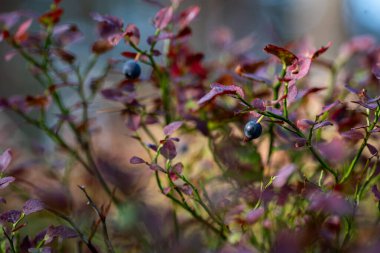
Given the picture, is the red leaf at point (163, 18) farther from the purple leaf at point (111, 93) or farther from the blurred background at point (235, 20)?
the blurred background at point (235, 20)

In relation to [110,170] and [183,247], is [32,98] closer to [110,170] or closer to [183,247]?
[110,170]

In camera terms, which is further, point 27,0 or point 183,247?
point 27,0

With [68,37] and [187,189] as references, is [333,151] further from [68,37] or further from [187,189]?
[68,37]

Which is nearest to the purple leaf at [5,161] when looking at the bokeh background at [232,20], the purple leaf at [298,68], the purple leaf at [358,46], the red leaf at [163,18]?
the red leaf at [163,18]

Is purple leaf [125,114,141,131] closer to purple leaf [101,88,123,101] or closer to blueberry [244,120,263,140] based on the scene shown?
purple leaf [101,88,123,101]

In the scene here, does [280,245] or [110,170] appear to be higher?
[280,245]

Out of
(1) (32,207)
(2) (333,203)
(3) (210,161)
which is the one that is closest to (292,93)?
(2) (333,203)

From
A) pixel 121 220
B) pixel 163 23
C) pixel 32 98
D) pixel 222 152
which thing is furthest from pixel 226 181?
pixel 32 98
